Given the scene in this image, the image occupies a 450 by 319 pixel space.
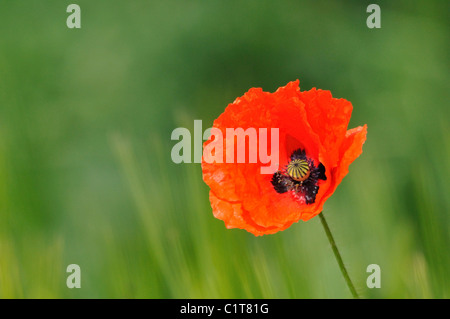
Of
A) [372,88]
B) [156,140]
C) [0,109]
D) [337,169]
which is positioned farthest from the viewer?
[372,88]

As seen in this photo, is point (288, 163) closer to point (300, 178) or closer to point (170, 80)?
point (300, 178)

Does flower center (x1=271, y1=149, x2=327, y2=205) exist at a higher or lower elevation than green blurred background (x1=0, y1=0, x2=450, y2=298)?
lower

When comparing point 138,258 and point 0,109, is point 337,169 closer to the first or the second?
point 138,258

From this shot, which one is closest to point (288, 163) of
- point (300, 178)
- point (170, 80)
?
point (300, 178)

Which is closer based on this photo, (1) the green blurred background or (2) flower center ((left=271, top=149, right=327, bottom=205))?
(2) flower center ((left=271, top=149, right=327, bottom=205))

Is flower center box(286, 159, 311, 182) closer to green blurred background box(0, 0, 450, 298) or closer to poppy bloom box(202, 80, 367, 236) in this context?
poppy bloom box(202, 80, 367, 236)

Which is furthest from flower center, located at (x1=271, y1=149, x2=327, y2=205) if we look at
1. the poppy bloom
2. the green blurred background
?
the green blurred background

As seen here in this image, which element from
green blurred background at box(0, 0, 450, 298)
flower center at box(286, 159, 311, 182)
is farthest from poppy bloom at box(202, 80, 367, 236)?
green blurred background at box(0, 0, 450, 298)
